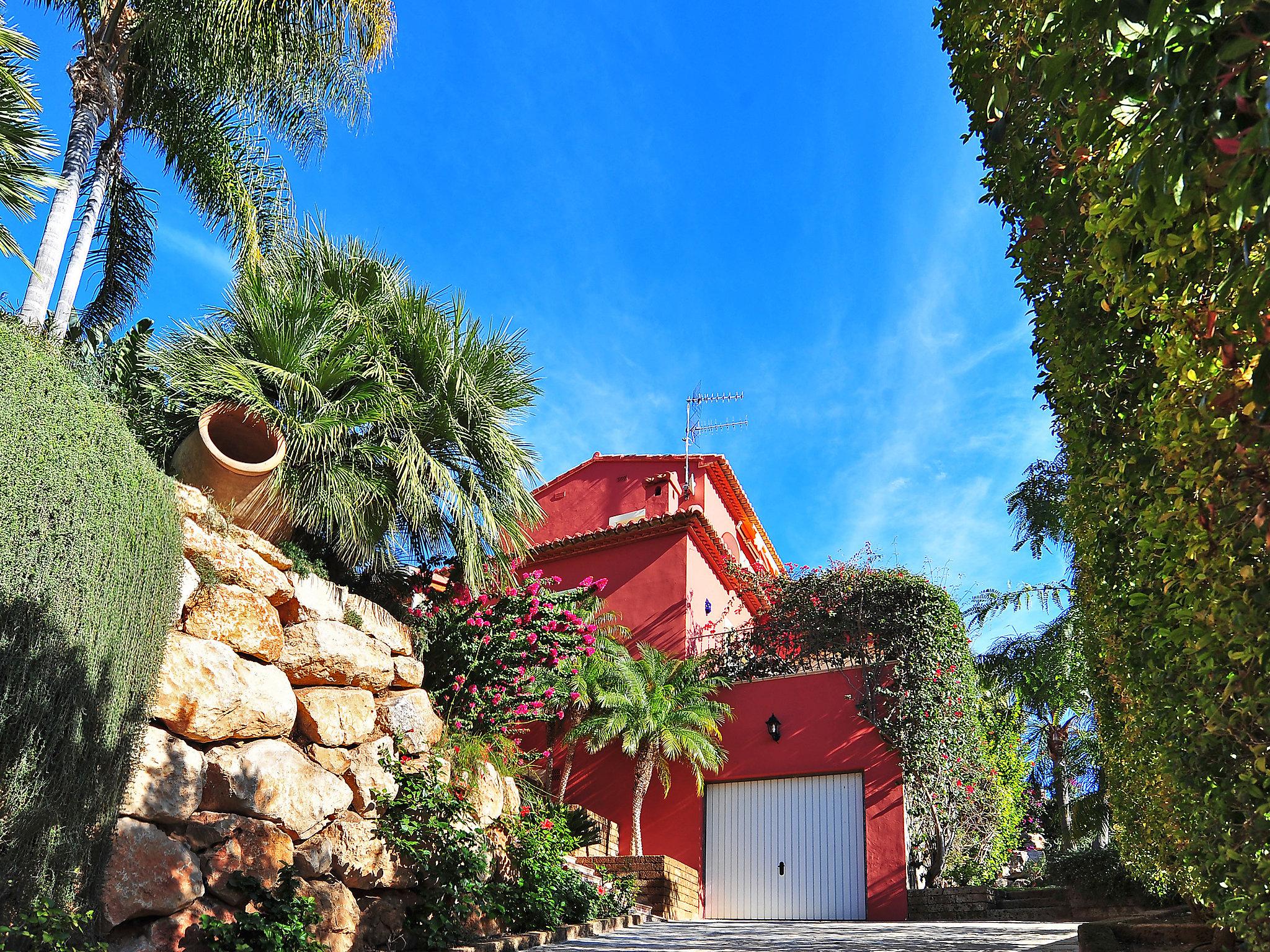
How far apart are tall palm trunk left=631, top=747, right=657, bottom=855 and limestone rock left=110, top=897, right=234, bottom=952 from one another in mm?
7729

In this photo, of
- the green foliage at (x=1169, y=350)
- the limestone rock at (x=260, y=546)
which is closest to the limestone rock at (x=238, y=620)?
the limestone rock at (x=260, y=546)

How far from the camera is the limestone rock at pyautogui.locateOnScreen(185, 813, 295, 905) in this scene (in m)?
5.85

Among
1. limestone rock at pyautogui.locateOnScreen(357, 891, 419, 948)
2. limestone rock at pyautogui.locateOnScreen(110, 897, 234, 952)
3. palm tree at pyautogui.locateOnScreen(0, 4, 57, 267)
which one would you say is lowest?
limestone rock at pyautogui.locateOnScreen(357, 891, 419, 948)

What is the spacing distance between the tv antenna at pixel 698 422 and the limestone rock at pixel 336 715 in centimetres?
1061

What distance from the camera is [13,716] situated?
14.9 feet

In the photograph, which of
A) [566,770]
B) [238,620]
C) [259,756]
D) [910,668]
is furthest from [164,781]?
[910,668]

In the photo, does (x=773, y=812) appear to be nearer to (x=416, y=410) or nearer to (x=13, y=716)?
(x=416, y=410)

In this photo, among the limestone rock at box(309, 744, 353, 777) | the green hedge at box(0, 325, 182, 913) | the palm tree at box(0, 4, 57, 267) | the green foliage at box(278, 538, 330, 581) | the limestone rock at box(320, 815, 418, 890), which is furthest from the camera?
the green foliage at box(278, 538, 330, 581)

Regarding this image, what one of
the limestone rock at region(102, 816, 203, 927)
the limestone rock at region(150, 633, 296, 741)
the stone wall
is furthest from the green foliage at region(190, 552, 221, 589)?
the limestone rock at region(102, 816, 203, 927)

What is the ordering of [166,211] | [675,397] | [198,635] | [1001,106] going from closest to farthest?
[1001,106]
[198,635]
[166,211]
[675,397]

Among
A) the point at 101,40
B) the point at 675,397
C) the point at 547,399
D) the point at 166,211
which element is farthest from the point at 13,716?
→ the point at 675,397

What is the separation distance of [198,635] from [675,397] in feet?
44.1

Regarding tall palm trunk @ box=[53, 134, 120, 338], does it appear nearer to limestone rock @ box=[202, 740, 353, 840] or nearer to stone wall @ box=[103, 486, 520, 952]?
stone wall @ box=[103, 486, 520, 952]

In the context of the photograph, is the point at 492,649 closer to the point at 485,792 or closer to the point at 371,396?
the point at 485,792
